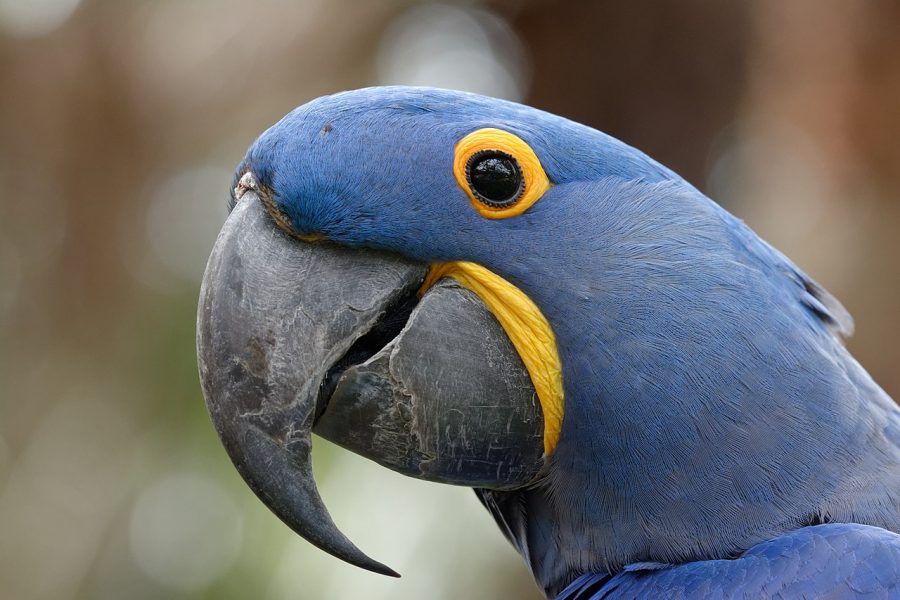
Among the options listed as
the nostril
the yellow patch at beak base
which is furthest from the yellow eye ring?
the nostril

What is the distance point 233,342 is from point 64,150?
5249mm

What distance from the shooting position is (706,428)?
6.08 feet

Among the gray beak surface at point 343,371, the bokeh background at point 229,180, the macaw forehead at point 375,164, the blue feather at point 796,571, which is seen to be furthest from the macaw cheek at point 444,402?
the bokeh background at point 229,180

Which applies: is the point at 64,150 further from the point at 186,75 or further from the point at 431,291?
the point at 431,291

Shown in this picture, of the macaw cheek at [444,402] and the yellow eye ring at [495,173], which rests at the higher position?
the yellow eye ring at [495,173]

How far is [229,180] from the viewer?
6.21 metres

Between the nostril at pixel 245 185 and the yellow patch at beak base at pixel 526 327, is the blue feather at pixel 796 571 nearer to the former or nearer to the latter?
the yellow patch at beak base at pixel 526 327

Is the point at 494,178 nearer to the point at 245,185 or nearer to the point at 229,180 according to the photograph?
the point at 245,185

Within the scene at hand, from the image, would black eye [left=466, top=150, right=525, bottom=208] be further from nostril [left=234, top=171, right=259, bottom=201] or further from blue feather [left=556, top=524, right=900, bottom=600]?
blue feather [left=556, top=524, right=900, bottom=600]

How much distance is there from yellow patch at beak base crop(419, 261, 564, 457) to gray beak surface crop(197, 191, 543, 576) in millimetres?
22

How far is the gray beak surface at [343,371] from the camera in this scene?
178cm

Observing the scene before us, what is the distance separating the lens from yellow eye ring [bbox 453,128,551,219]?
6.18 feet

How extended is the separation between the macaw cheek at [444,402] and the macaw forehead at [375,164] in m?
0.18

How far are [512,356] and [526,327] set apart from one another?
7 centimetres
